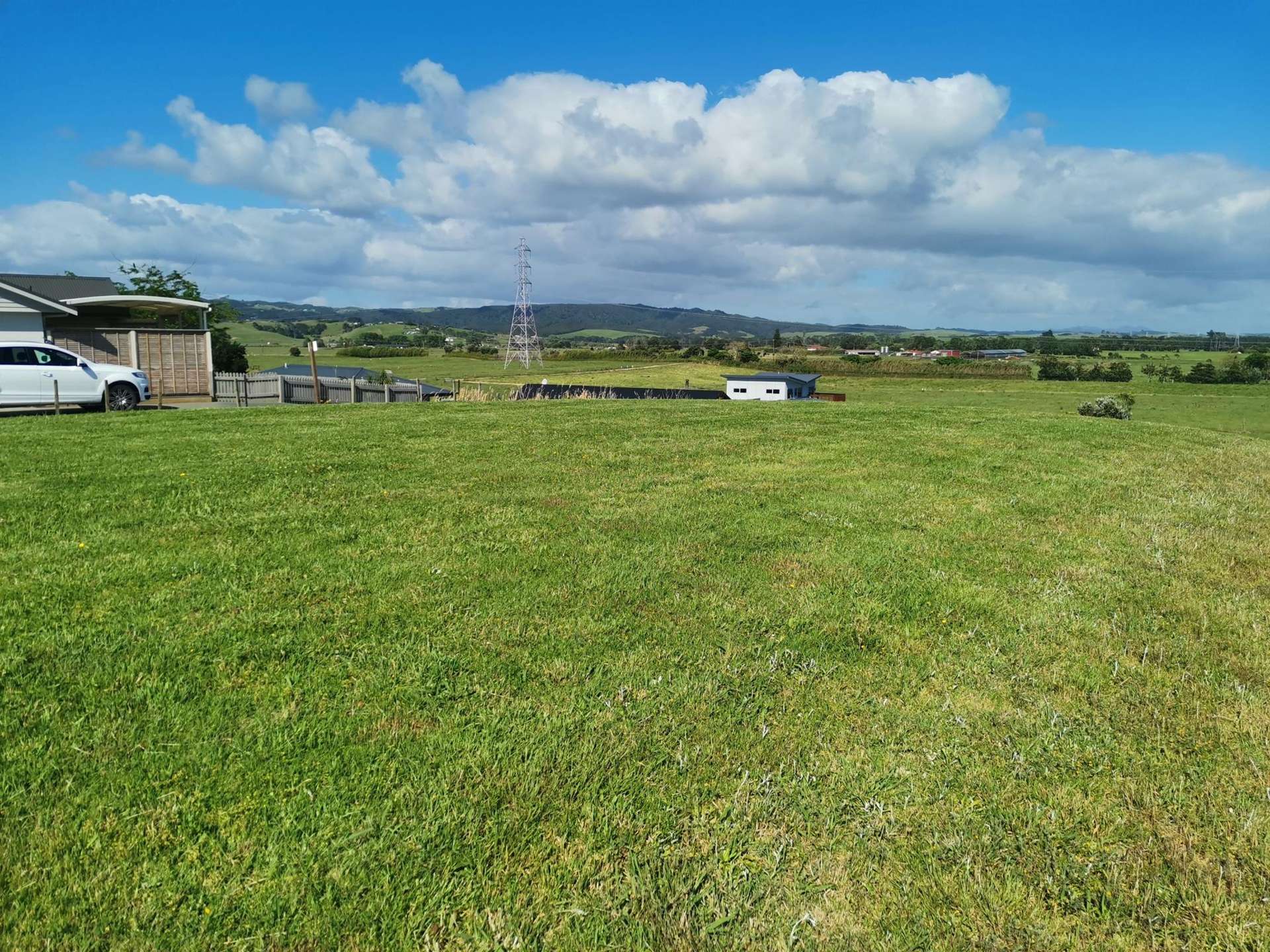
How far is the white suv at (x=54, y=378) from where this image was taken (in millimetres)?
16875

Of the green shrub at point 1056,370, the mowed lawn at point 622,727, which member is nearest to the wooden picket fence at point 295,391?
the mowed lawn at point 622,727

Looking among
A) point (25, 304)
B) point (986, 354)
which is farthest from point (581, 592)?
point (986, 354)

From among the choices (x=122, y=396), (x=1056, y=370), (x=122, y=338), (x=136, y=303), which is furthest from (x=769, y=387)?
(x=1056, y=370)

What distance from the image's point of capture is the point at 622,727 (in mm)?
3512

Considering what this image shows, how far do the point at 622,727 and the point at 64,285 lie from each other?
43008mm

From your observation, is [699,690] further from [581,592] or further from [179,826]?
[179,826]

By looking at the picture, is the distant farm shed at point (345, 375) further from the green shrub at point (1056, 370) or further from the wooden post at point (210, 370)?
the green shrub at point (1056, 370)

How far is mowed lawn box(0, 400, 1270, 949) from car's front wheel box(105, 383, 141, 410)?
12921 millimetres

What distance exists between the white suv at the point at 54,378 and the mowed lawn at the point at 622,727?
12601 millimetres

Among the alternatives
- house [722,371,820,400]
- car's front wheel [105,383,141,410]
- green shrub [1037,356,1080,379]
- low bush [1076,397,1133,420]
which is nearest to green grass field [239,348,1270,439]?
house [722,371,820,400]

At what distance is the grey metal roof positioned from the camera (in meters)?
33.3

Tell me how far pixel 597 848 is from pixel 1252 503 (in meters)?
9.96

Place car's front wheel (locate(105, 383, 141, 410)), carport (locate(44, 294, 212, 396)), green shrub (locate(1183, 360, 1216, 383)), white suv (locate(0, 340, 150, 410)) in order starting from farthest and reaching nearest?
1. green shrub (locate(1183, 360, 1216, 383))
2. carport (locate(44, 294, 212, 396))
3. car's front wheel (locate(105, 383, 141, 410))
4. white suv (locate(0, 340, 150, 410))

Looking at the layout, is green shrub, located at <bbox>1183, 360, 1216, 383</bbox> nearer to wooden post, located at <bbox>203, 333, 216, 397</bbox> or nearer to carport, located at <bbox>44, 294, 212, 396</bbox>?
wooden post, located at <bbox>203, 333, 216, 397</bbox>
